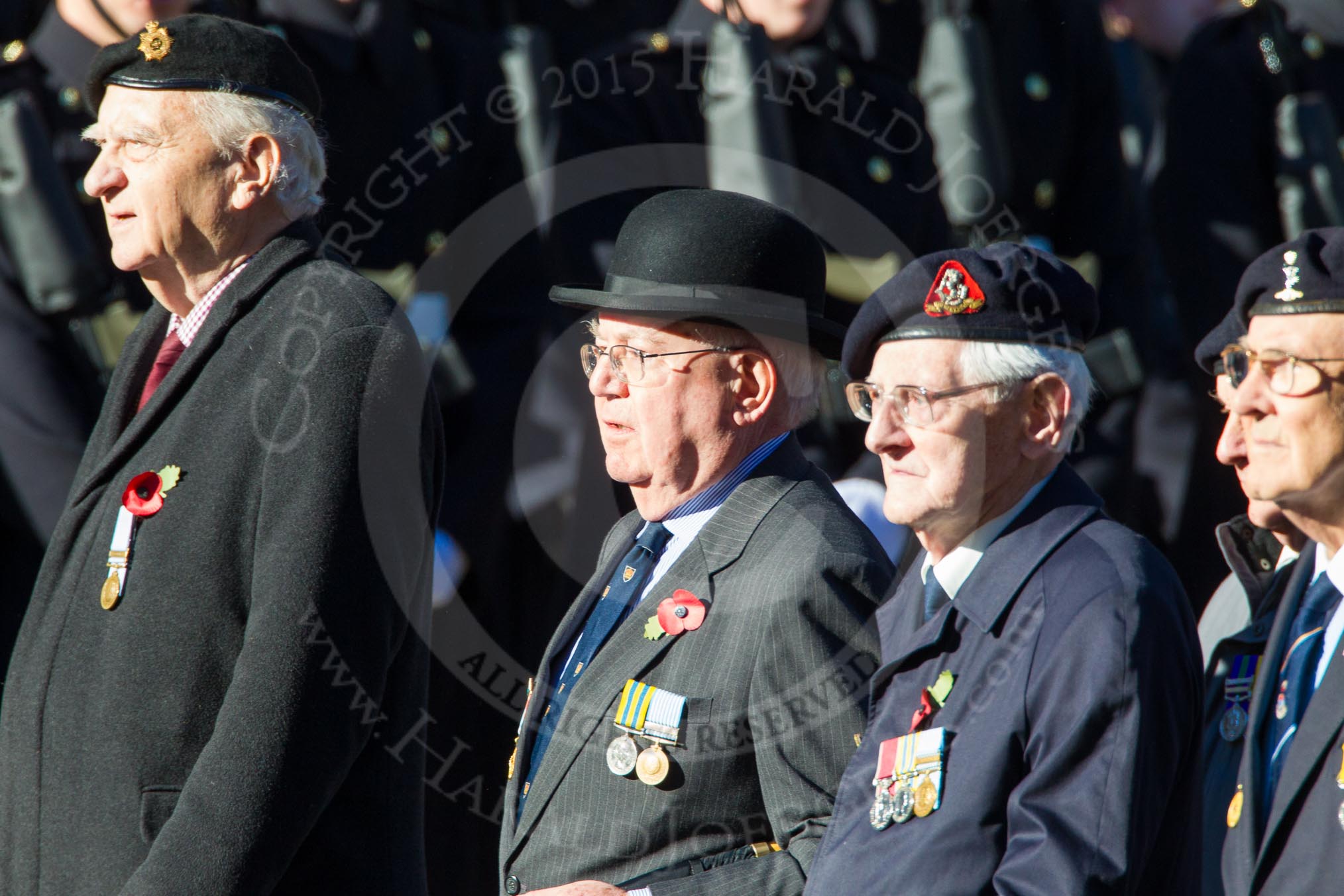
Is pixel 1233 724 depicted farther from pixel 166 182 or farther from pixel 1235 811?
pixel 166 182

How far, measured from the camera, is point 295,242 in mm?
2768

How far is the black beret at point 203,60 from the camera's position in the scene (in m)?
2.77

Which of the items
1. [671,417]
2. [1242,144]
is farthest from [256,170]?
[1242,144]

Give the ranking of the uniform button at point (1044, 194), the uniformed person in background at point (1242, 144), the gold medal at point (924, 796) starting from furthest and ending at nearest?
the uniform button at point (1044, 194) → the uniformed person in background at point (1242, 144) → the gold medal at point (924, 796)

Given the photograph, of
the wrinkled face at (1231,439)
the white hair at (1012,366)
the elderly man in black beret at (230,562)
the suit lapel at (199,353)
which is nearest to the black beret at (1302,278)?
the wrinkled face at (1231,439)

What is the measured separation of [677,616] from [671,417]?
317 millimetres

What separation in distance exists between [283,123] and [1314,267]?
1570mm

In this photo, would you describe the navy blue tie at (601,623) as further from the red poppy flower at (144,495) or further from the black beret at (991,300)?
the red poppy flower at (144,495)

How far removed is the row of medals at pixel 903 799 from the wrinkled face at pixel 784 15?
115 inches

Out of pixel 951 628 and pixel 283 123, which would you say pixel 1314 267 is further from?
pixel 283 123

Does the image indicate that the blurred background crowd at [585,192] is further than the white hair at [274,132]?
Yes

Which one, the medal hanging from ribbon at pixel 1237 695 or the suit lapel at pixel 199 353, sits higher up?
the suit lapel at pixel 199 353

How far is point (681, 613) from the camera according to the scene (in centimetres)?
261

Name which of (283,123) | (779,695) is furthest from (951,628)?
(283,123)
